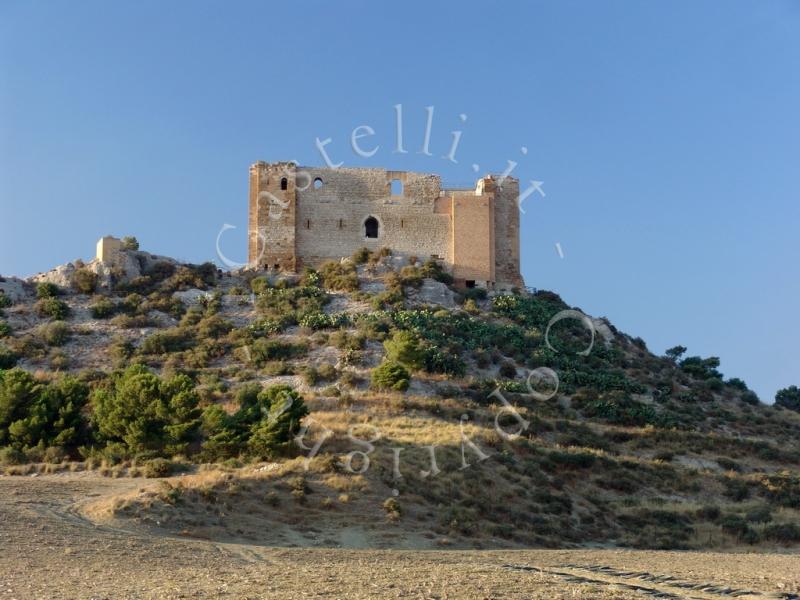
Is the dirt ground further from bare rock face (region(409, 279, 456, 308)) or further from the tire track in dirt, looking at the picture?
bare rock face (region(409, 279, 456, 308))

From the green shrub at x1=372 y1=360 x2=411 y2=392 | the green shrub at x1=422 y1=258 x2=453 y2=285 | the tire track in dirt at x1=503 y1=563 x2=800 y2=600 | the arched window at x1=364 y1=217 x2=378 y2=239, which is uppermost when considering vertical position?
the arched window at x1=364 y1=217 x2=378 y2=239

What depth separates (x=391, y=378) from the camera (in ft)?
106

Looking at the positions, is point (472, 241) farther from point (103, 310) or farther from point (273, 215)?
point (103, 310)

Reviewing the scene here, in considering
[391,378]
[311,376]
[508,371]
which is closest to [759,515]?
[391,378]

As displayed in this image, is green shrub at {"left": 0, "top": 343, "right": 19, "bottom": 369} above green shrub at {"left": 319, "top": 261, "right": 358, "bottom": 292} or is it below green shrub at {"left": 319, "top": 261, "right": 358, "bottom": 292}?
below

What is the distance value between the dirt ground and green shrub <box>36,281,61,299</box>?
21573 millimetres

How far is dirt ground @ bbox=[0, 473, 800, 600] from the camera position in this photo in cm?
1277

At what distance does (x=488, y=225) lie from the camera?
138 ft

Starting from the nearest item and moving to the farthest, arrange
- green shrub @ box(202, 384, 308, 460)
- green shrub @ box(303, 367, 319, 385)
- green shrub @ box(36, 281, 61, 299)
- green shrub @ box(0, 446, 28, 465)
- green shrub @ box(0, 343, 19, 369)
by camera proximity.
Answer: green shrub @ box(202, 384, 308, 460), green shrub @ box(0, 446, 28, 465), green shrub @ box(303, 367, 319, 385), green shrub @ box(0, 343, 19, 369), green shrub @ box(36, 281, 61, 299)

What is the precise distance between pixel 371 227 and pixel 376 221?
318 millimetres

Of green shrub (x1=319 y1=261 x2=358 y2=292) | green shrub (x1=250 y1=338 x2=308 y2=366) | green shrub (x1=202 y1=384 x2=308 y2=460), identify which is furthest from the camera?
green shrub (x1=319 y1=261 x2=358 y2=292)

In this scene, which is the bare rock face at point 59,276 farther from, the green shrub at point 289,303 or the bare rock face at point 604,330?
the bare rock face at point 604,330

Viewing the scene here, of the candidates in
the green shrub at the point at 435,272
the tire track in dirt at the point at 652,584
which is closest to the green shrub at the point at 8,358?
the green shrub at the point at 435,272

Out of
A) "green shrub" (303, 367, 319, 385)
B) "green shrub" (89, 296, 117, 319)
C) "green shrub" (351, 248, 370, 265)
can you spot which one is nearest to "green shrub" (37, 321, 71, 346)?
"green shrub" (89, 296, 117, 319)
